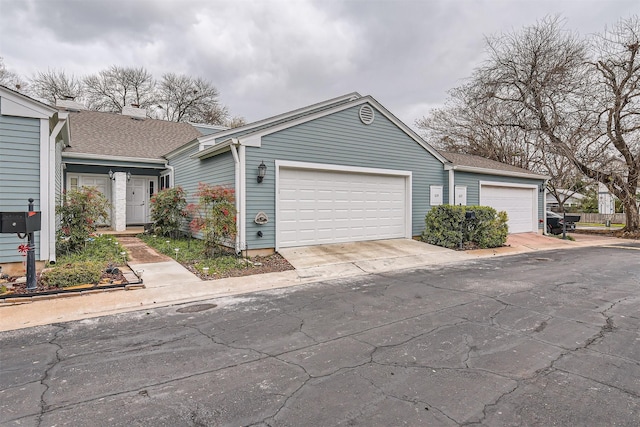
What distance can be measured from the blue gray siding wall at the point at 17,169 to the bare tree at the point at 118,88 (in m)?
19.7

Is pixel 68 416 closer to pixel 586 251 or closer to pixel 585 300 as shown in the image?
pixel 585 300

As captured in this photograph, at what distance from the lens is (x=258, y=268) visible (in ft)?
25.7

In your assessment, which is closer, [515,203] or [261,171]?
[261,171]

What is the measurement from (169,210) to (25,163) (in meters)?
4.79

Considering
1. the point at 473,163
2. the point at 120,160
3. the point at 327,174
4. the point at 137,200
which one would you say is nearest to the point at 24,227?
the point at 327,174

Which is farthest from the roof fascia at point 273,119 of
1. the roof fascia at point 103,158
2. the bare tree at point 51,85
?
the bare tree at point 51,85

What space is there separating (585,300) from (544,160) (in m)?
16.4

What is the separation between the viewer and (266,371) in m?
3.14

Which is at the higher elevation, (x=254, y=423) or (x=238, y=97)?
(x=238, y=97)

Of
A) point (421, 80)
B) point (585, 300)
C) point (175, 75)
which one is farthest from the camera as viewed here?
point (175, 75)

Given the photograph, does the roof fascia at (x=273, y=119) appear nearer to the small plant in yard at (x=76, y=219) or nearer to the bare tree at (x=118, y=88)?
the small plant in yard at (x=76, y=219)

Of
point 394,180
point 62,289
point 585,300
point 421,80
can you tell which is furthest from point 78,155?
point 421,80

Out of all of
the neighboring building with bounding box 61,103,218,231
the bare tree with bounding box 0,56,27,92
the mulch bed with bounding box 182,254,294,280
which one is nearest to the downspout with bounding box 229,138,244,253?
the mulch bed with bounding box 182,254,294,280

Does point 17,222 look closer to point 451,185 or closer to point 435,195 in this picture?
point 435,195
